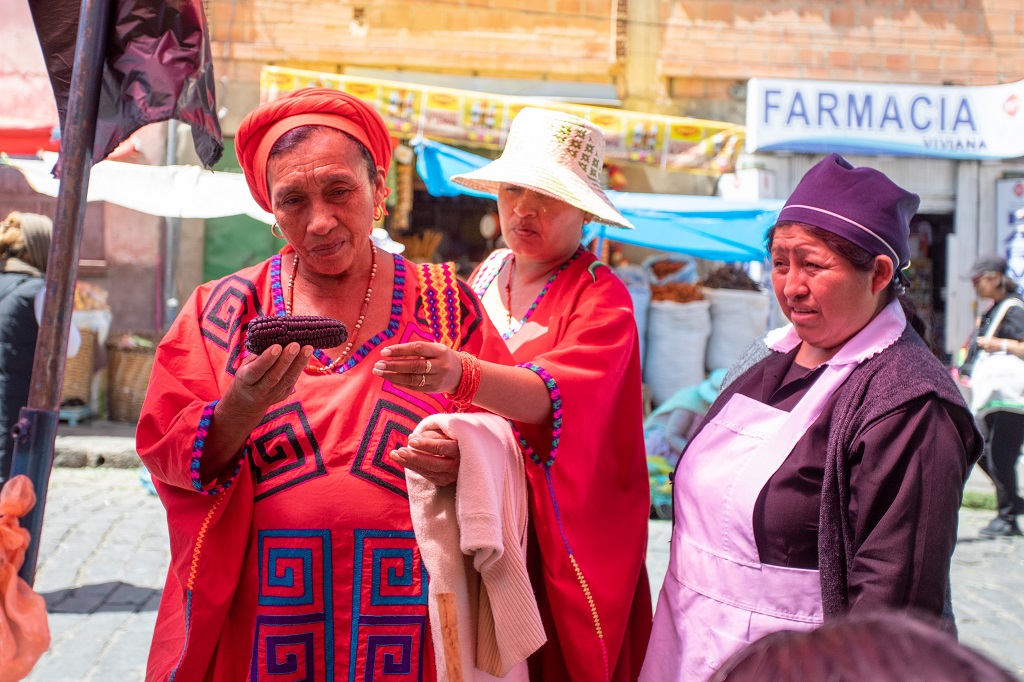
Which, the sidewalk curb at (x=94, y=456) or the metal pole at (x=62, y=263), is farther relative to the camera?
the sidewalk curb at (x=94, y=456)

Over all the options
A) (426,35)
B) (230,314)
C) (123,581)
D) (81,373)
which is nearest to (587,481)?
(230,314)

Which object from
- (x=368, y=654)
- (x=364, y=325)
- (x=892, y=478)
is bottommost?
(x=368, y=654)

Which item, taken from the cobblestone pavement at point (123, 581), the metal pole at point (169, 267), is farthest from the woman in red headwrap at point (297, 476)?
the metal pole at point (169, 267)

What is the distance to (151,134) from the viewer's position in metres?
10.5

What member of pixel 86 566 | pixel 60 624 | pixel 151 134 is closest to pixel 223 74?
pixel 151 134

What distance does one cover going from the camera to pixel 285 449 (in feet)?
6.31

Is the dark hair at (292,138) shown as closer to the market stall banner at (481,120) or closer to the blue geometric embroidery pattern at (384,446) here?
the blue geometric embroidery pattern at (384,446)

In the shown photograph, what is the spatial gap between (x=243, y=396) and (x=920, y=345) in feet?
4.34

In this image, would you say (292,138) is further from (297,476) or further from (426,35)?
(426,35)

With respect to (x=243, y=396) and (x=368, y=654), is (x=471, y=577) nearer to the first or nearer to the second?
A: (x=368, y=654)

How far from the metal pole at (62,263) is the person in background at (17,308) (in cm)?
326

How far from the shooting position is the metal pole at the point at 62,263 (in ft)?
7.52

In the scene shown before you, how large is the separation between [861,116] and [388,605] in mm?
10667

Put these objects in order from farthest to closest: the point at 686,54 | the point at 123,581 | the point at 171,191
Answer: the point at 686,54, the point at 171,191, the point at 123,581
